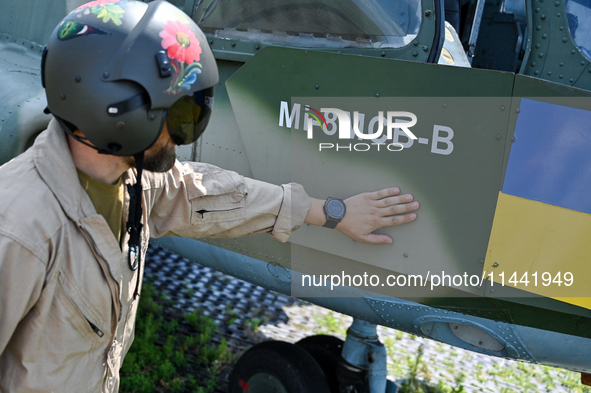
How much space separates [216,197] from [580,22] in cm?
177

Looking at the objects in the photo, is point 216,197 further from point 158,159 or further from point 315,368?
point 315,368

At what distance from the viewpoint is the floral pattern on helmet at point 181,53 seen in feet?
4.79

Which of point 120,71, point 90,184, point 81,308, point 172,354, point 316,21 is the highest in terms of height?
point 316,21

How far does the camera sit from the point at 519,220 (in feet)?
6.26

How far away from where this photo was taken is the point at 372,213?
7.04ft

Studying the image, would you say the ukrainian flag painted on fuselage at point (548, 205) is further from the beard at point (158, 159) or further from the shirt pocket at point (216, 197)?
the beard at point (158, 159)

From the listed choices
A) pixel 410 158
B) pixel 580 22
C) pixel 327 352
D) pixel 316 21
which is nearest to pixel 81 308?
pixel 410 158

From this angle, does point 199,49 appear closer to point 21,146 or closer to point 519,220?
point 519,220

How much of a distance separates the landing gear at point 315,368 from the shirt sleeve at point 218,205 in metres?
1.11

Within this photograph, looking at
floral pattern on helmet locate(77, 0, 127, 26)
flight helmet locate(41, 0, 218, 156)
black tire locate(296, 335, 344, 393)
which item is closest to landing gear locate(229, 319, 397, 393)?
black tire locate(296, 335, 344, 393)

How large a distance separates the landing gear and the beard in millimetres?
1615

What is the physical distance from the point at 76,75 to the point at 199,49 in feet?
1.11

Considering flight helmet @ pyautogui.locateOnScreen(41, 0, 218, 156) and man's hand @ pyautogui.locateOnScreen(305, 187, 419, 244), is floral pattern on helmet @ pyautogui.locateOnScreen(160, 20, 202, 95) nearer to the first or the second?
flight helmet @ pyautogui.locateOnScreen(41, 0, 218, 156)

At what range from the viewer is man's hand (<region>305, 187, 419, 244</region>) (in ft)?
6.84
